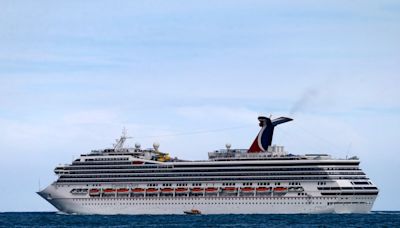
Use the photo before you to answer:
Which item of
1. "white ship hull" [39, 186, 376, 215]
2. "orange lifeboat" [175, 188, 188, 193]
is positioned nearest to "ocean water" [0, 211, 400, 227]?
"white ship hull" [39, 186, 376, 215]

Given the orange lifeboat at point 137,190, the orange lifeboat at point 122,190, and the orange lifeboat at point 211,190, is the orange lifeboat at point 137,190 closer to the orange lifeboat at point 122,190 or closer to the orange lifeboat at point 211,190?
the orange lifeboat at point 122,190

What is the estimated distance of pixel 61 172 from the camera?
151 m

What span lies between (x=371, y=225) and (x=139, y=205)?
42.6 meters

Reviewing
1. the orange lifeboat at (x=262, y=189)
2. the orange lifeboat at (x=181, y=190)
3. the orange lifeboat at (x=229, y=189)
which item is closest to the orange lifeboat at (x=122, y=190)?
the orange lifeboat at (x=181, y=190)

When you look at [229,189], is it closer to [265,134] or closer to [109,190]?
[265,134]

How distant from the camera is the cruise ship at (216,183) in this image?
443 ft

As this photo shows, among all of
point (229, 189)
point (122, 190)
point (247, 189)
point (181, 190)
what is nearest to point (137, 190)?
point (122, 190)

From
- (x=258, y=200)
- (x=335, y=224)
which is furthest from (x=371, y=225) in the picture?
(x=258, y=200)

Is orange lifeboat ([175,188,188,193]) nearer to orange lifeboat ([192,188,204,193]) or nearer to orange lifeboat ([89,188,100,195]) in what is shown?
orange lifeboat ([192,188,204,193])

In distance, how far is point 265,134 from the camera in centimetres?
14662

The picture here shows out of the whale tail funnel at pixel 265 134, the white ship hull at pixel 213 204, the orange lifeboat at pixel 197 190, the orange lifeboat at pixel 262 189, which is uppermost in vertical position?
the whale tail funnel at pixel 265 134

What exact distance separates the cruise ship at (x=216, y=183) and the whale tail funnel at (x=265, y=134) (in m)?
0.15

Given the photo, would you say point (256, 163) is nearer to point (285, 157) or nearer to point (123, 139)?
point (285, 157)

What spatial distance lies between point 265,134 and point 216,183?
11734mm
